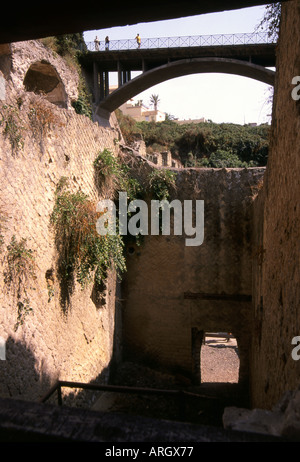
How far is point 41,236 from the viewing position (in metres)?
5.01

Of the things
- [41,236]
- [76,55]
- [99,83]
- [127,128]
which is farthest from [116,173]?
[127,128]

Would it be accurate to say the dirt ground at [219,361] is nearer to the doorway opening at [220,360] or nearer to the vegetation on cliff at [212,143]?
the doorway opening at [220,360]

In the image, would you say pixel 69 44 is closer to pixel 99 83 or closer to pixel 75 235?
pixel 99 83

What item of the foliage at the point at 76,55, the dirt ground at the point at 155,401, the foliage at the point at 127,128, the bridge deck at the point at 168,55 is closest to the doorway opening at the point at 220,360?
the dirt ground at the point at 155,401

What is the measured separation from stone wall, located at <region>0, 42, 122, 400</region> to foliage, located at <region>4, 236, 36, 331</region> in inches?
3.0

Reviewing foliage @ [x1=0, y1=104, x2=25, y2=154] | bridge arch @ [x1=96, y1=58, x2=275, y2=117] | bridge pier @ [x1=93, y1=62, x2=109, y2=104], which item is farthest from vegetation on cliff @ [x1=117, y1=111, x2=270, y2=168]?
foliage @ [x1=0, y1=104, x2=25, y2=154]

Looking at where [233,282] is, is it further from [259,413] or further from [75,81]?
[75,81]

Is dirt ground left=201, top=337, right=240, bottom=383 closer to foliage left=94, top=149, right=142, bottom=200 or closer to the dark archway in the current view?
foliage left=94, top=149, right=142, bottom=200

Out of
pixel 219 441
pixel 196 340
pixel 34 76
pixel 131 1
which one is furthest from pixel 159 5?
pixel 34 76

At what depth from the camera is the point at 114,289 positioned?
8.29m

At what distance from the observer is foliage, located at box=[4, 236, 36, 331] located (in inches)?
167

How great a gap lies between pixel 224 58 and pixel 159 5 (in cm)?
1630

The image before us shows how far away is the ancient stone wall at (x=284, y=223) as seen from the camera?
130 inches

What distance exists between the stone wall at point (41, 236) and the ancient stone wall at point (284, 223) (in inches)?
115
